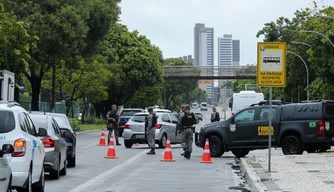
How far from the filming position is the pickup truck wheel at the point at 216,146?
2684 cm

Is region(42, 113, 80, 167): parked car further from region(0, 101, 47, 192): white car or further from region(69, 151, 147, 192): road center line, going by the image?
region(0, 101, 47, 192): white car

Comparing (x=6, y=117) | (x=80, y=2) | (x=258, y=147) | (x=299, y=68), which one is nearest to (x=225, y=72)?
(x=299, y=68)

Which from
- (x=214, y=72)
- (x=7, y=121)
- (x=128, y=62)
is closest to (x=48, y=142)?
(x=7, y=121)

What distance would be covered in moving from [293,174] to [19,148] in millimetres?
7898

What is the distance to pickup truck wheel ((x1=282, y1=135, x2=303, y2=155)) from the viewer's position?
85.0 ft

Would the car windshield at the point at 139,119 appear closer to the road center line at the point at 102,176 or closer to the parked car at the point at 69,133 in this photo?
the road center line at the point at 102,176

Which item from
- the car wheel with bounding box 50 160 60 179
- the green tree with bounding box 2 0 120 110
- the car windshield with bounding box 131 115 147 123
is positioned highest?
the green tree with bounding box 2 0 120 110

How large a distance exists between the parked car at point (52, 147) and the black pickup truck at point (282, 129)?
9616mm

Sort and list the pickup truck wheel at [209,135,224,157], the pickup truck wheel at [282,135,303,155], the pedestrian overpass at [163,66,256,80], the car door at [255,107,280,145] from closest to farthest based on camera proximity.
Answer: the pickup truck wheel at [282,135,303,155] < the car door at [255,107,280,145] < the pickup truck wheel at [209,135,224,157] < the pedestrian overpass at [163,66,256,80]

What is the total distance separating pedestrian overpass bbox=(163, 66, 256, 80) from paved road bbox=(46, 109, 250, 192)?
229 ft

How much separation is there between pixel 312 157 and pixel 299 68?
44345mm

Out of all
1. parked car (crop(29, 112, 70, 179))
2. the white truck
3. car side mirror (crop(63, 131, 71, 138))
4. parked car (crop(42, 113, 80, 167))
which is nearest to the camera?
parked car (crop(29, 112, 70, 179))

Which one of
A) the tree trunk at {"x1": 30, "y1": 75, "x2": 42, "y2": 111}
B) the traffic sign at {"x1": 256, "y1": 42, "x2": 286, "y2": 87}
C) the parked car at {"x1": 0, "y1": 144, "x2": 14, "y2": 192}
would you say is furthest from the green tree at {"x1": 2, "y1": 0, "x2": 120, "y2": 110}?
the parked car at {"x1": 0, "y1": 144, "x2": 14, "y2": 192}

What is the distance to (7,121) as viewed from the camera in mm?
12375
